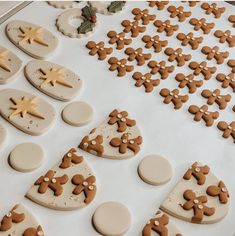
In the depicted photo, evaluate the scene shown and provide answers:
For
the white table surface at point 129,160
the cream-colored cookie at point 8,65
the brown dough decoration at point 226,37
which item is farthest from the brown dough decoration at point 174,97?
the cream-colored cookie at point 8,65

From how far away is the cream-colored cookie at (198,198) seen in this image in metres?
0.81

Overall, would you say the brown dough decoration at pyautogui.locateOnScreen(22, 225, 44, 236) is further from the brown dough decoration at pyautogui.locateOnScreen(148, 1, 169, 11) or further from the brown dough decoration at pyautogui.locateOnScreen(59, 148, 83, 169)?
the brown dough decoration at pyautogui.locateOnScreen(148, 1, 169, 11)

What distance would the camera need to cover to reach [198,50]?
3.73 feet

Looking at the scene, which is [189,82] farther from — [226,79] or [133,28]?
[133,28]

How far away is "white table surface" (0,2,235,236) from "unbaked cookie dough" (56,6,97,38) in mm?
17

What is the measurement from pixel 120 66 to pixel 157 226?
0.43 m

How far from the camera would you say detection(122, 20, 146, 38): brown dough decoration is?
1164 mm

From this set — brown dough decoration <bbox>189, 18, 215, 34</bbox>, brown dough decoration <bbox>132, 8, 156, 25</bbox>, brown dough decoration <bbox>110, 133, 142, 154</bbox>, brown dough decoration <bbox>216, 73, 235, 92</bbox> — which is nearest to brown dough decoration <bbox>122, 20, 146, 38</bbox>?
brown dough decoration <bbox>132, 8, 156, 25</bbox>

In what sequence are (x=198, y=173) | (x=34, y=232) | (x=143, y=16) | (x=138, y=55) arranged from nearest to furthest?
(x=34, y=232)
(x=198, y=173)
(x=138, y=55)
(x=143, y=16)

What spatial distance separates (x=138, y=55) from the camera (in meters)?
1.10

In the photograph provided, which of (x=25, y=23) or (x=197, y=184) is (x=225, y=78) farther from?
(x=25, y=23)

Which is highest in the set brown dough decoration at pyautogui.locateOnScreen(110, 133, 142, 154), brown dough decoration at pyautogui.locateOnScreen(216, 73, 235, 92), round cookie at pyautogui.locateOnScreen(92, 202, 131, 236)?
brown dough decoration at pyautogui.locateOnScreen(110, 133, 142, 154)

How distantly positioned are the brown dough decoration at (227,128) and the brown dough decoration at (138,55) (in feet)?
0.83

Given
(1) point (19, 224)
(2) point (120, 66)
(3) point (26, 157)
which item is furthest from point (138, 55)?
(1) point (19, 224)
